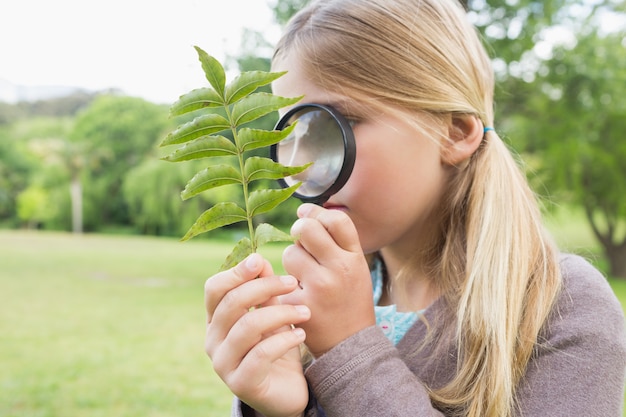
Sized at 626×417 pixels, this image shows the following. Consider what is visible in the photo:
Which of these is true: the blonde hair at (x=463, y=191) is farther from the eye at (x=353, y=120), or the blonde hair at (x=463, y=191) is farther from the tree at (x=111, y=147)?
the tree at (x=111, y=147)

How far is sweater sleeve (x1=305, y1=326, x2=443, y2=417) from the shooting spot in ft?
3.50

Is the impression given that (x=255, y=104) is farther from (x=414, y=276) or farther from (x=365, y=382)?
(x=414, y=276)

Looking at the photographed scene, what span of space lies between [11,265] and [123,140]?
1884 centimetres

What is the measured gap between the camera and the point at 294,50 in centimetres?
136

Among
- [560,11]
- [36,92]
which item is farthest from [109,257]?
[36,92]

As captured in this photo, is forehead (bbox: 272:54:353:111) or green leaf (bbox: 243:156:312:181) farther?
forehead (bbox: 272:54:353:111)

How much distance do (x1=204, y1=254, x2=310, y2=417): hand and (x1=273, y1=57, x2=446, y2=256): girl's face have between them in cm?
33

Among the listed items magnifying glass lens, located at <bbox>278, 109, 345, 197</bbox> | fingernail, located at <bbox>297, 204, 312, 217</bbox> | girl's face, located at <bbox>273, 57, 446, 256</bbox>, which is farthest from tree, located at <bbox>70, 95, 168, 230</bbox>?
fingernail, located at <bbox>297, 204, 312, 217</bbox>

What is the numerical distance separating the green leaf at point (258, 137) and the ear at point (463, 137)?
0.65m

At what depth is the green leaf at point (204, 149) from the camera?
2.84 ft

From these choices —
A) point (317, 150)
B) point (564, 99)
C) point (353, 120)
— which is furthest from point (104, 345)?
point (564, 99)

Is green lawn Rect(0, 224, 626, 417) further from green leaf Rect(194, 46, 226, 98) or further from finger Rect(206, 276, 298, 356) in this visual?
green leaf Rect(194, 46, 226, 98)

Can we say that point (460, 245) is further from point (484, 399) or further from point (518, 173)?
point (484, 399)

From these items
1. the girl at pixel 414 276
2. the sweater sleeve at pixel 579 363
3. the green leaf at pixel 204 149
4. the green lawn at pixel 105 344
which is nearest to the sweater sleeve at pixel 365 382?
the girl at pixel 414 276
